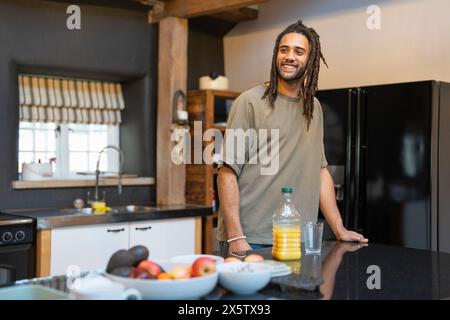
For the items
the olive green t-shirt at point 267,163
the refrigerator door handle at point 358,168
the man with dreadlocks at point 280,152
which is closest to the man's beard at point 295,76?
the man with dreadlocks at point 280,152

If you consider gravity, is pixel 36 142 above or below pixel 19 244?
above

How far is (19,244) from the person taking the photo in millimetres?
3764

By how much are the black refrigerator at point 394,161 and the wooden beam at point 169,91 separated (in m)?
1.26

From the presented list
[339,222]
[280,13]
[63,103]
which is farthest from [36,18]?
[339,222]

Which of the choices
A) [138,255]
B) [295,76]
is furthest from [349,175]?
[138,255]

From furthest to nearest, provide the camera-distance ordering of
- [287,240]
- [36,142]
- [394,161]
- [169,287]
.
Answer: [36,142]
[394,161]
[287,240]
[169,287]

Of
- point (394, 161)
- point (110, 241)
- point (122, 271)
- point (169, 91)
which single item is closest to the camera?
point (122, 271)

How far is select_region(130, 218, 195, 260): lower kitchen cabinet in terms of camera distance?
171 inches

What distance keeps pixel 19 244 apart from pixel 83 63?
1499mm

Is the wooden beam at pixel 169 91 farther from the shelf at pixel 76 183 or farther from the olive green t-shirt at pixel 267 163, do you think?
the olive green t-shirt at pixel 267 163

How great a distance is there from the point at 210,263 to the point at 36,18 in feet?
11.0

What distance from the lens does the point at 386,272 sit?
185 centimetres

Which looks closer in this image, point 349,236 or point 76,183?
point 349,236

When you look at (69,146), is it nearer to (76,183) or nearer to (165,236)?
(76,183)
